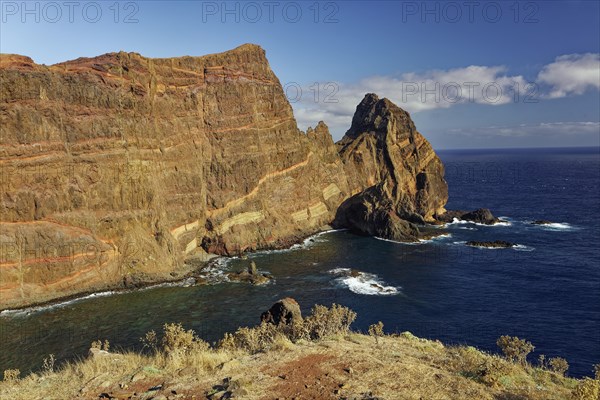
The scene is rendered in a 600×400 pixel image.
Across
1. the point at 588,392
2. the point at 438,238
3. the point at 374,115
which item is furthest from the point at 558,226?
the point at 588,392

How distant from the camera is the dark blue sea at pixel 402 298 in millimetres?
38625

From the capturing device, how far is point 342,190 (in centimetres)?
9331

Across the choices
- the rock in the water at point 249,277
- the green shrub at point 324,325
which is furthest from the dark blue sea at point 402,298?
the green shrub at point 324,325

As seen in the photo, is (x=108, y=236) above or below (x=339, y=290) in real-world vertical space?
above

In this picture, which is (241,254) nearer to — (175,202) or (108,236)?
(175,202)

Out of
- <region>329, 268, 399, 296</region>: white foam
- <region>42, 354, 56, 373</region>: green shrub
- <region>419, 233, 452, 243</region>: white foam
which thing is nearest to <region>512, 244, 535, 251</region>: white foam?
<region>419, 233, 452, 243</region>: white foam

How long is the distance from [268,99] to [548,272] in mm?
54147

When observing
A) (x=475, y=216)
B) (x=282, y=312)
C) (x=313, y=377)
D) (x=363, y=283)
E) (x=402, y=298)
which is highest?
(x=313, y=377)

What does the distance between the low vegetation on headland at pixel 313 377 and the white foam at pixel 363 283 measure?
1246 inches

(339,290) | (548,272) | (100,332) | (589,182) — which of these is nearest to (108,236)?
(100,332)

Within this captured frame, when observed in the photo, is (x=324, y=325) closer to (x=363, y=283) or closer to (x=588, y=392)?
(x=588, y=392)

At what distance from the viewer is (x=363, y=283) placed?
178ft

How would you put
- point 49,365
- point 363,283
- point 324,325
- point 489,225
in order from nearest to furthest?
point 324,325 < point 49,365 < point 363,283 < point 489,225

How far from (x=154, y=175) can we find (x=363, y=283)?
106 ft
